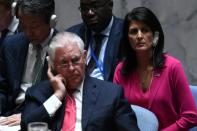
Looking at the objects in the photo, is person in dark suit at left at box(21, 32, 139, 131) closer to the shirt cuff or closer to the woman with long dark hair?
the shirt cuff

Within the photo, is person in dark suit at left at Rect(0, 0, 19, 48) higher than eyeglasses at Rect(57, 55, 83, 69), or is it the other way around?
person in dark suit at left at Rect(0, 0, 19, 48)

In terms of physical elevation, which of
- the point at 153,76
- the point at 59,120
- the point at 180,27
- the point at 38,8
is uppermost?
the point at 38,8

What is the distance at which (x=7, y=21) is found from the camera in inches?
139

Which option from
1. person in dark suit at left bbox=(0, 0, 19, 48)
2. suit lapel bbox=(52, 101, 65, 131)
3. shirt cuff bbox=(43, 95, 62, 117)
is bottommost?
suit lapel bbox=(52, 101, 65, 131)

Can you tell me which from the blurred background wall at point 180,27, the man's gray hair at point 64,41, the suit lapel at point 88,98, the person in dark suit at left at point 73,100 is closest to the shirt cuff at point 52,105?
the person in dark suit at left at point 73,100

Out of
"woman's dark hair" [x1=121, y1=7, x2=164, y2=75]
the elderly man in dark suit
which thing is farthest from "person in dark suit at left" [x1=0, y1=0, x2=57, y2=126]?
"woman's dark hair" [x1=121, y1=7, x2=164, y2=75]

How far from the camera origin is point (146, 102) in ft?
9.52

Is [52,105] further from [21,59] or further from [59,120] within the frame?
[21,59]

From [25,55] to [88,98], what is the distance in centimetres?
81

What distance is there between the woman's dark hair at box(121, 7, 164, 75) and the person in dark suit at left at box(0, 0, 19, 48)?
93 cm

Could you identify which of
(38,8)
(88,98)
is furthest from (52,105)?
(38,8)

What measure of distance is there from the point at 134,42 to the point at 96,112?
0.64m

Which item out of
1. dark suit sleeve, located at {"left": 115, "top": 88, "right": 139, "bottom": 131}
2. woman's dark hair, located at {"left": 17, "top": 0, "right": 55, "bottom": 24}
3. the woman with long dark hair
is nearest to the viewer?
dark suit sleeve, located at {"left": 115, "top": 88, "right": 139, "bottom": 131}

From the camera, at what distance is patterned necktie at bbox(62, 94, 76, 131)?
248cm
